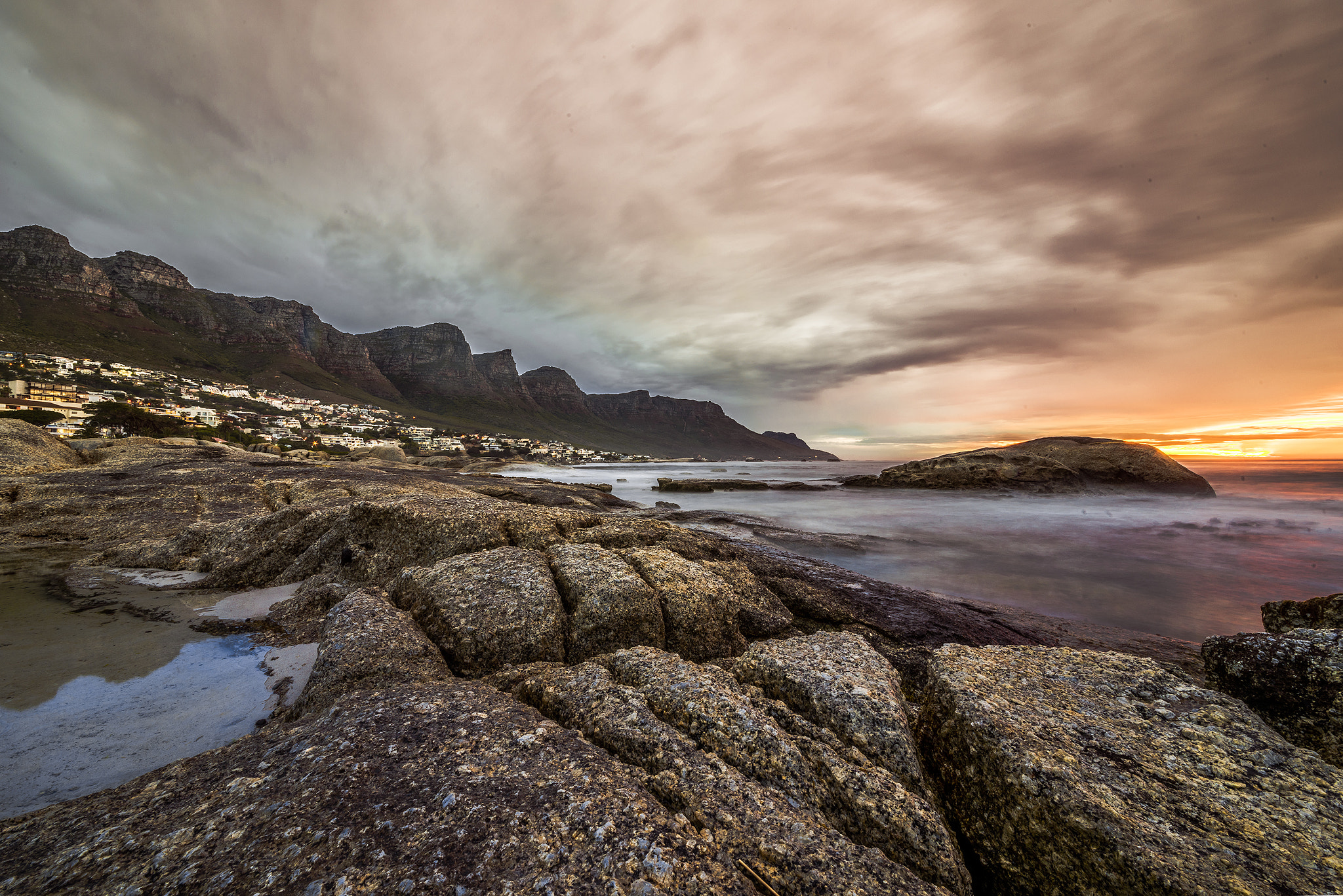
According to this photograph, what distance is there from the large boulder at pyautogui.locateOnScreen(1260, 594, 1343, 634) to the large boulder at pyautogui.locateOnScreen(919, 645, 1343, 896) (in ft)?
7.68

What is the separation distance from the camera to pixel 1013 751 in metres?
2.97

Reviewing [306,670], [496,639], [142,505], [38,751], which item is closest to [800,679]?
[496,639]

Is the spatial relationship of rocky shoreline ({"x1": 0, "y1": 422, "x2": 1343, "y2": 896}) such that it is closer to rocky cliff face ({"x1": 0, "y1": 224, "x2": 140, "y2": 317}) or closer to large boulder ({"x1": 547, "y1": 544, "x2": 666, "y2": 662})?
large boulder ({"x1": 547, "y1": 544, "x2": 666, "y2": 662})

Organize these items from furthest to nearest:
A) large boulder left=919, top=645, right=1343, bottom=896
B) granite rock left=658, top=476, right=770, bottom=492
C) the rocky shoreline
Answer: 1. granite rock left=658, top=476, right=770, bottom=492
2. large boulder left=919, top=645, right=1343, bottom=896
3. the rocky shoreline

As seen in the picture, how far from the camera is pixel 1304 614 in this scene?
4848 millimetres

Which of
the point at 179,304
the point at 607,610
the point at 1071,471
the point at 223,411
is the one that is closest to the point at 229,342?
the point at 179,304

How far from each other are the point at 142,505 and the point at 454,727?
13189 millimetres

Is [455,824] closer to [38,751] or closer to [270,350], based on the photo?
[38,751]

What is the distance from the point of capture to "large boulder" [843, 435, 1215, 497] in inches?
1372

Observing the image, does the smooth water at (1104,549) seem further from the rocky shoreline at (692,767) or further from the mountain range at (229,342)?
the mountain range at (229,342)

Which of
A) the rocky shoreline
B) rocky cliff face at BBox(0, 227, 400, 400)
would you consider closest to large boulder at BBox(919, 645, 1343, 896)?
the rocky shoreline

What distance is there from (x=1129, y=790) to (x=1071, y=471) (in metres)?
43.7

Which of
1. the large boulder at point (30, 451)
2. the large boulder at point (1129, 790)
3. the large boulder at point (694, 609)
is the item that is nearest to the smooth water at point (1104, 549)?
the large boulder at point (694, 609)

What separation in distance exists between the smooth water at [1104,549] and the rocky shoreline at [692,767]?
7932 millimetres
